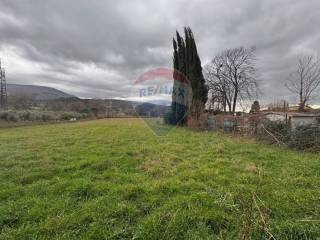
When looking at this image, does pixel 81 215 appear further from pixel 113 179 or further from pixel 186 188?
pixel 186 188

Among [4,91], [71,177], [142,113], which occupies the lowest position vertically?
[71,177]

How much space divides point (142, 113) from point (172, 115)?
→ 273 inches

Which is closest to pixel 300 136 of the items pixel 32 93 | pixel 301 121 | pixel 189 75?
pixel 301 121

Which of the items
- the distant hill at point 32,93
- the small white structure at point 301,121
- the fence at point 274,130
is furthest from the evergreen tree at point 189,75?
the distant hill at point 32,93

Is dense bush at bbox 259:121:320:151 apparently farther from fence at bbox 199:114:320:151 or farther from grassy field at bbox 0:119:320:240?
grassy field at bbox 0:119:320:240

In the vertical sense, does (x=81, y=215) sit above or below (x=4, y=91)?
below

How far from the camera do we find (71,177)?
14.0 ft

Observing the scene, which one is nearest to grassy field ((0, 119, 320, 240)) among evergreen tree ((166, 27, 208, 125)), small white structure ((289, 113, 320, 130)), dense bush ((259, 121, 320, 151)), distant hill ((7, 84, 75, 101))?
dense bush ((259, 121, 320, 151))

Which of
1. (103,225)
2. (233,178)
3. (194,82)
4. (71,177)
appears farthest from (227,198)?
(194,82)

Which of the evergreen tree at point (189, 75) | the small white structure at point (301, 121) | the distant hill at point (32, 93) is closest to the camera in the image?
the small white structure at point (301, 121)

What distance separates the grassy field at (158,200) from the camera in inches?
92.7

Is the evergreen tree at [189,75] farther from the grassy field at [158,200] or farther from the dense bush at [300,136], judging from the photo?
the grassy field at [158,200]

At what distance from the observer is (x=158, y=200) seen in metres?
3.16

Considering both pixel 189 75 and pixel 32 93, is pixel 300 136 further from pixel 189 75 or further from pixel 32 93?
pixel 32 93
